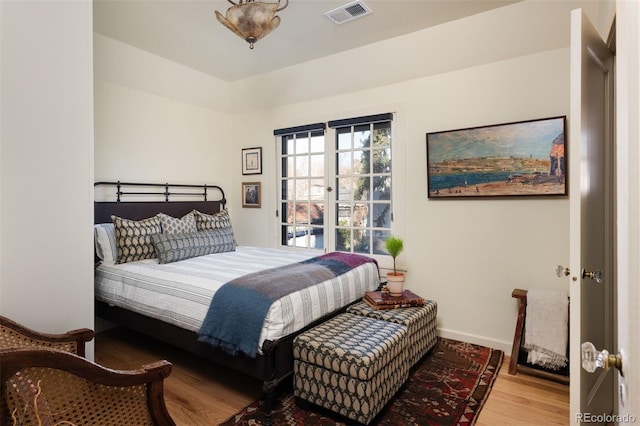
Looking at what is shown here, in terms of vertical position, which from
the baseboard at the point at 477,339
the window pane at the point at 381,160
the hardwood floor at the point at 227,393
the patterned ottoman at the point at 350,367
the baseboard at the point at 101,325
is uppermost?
the window pane at the point at 381,160

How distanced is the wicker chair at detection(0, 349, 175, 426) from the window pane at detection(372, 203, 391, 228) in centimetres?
280

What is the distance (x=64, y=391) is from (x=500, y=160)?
125 inches

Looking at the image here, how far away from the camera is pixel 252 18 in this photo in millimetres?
2145

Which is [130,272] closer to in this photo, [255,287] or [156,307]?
[156,307]

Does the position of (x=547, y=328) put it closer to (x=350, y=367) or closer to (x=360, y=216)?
(x=350, y=367)

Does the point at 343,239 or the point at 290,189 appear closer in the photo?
the point at 343,239

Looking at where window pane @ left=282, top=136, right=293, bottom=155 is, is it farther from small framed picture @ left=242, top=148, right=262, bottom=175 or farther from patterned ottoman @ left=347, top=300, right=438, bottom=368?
patterned ottoman @ left=347, top=300, right=438, bottom=368

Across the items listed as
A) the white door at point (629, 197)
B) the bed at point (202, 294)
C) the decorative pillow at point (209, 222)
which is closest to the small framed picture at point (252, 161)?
the decorative pillow at point (209, 222)

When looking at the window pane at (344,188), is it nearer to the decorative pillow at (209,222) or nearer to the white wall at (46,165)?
the decorative pillow at (209,222)

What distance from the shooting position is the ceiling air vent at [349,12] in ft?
8.99

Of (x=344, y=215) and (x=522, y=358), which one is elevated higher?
(x=344, y=215)

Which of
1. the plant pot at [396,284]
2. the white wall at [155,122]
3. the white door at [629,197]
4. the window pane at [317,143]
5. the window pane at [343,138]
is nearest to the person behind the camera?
the white door at [629,197]

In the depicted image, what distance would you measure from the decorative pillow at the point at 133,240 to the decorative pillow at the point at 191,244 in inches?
4.2

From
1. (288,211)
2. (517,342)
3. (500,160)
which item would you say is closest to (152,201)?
(288,211)
